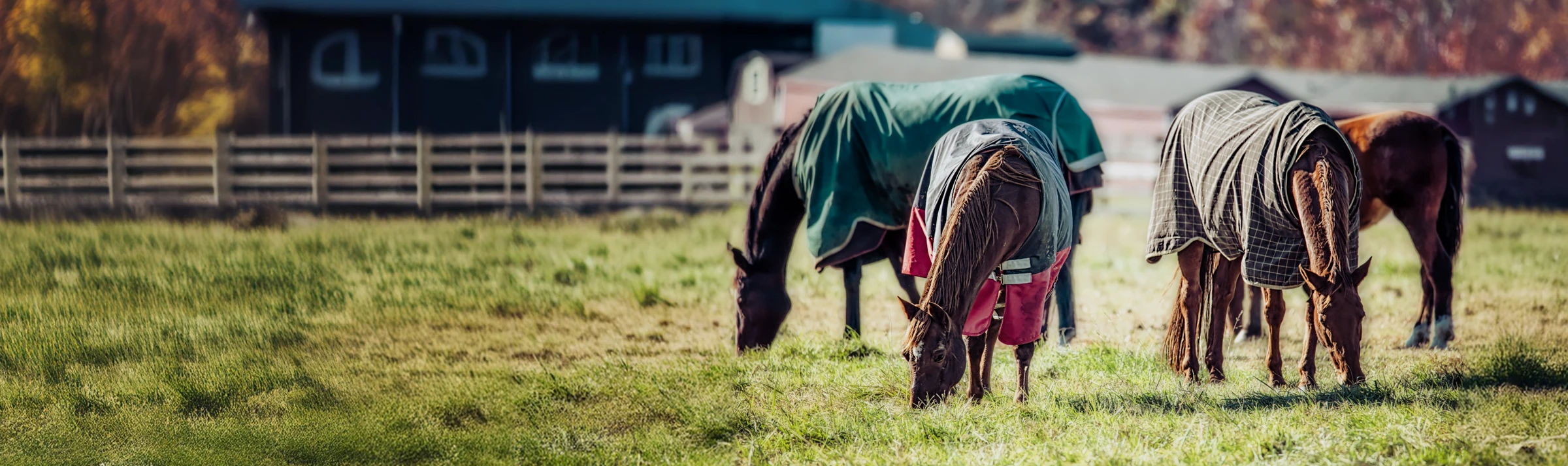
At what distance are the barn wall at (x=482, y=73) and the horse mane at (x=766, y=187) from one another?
71.4ft

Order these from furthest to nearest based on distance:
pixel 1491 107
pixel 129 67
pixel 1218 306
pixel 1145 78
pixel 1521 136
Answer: pixel 1145 78 → pixel 129 67 → pixel 1491 107 → pixel 1521 136 → pixel 1218 306

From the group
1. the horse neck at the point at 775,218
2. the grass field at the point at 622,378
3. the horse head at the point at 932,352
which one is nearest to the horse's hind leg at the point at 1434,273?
the grass field at the point at 622,378

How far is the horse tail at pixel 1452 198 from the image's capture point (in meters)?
7.40

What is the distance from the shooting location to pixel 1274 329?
5.98 meters

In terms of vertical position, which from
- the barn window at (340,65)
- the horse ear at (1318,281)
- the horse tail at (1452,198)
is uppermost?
the barn window at (340,65)

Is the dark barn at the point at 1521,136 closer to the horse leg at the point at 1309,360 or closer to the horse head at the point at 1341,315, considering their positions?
the horse leg at the point at 1309,360

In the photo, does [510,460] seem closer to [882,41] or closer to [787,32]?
[787,32]

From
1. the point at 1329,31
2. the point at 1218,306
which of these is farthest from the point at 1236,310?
the point at 1329,31

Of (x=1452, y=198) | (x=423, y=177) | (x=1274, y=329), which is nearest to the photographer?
(x=1274, y=329)

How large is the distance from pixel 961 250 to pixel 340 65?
25352 millimetres

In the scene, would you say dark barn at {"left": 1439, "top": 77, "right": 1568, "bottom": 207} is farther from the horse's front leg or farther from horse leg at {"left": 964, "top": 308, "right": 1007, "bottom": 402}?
horse leg at {"left": 964, "top": 308, "right": 1007, "bottom": 402}

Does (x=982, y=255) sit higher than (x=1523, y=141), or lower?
lower

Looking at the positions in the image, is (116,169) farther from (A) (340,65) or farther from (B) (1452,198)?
(B) (1452,198)

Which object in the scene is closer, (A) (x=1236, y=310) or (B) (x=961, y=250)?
(B) (x=961, y=250)
